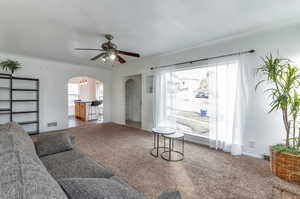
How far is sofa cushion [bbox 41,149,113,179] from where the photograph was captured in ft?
4.11

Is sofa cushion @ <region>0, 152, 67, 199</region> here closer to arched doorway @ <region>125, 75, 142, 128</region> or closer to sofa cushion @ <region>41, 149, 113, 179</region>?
sofa cushion @ <region>41, 149, 113, 179</region>

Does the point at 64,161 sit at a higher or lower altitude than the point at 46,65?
lower

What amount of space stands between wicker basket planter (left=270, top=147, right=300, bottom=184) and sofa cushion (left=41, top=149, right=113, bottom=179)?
251cm

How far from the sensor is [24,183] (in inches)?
20.4

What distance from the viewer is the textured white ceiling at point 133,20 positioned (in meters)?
1.91

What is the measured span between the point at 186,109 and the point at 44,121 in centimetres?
489

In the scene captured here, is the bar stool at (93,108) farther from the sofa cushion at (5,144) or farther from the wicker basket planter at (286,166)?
the wicker basket planter at (286,166)

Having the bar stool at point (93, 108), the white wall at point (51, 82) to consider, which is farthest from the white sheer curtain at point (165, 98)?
the bar stool at point (93, 108)

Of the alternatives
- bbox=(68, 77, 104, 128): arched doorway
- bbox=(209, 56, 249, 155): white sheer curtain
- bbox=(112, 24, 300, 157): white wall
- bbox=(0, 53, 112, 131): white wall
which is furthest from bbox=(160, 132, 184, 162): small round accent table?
bbox=(68, 77, 104, 128): arched doorway

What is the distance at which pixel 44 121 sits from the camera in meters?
4.61

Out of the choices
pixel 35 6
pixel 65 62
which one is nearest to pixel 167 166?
pixel 35 6

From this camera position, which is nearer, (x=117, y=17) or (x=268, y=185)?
(x=268, y=185)

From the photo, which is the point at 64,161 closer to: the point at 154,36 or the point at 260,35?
the point at 154,36

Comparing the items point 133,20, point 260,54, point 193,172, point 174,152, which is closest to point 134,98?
point 174,152
